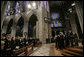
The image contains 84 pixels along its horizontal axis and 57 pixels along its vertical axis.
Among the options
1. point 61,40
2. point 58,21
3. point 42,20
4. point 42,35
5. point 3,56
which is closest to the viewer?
point 3,56

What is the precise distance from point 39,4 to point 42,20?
4338 millimetres

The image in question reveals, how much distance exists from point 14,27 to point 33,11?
6.65m

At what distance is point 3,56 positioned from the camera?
208 cm

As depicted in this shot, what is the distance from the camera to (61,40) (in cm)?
425

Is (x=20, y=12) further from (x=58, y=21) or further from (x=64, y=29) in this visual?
(x=64, y=29)

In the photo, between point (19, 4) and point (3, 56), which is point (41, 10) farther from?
point (3, 56)

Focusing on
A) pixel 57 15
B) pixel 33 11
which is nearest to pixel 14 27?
pixel 33 11

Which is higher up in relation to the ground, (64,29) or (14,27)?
(14,27)

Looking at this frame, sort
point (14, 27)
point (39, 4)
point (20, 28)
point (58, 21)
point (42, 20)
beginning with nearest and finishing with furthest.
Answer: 1. point (42, 20)
2. point (39, 4)
3. point (14, 27)
4. point (20, 28)
5. point (58, 21)

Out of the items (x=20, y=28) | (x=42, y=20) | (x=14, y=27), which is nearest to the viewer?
(x=42, y=20)

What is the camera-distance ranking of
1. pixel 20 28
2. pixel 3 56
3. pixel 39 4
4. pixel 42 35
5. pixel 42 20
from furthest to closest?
pixel 20 28 → pixel 39 4 → pixel 42 20 → pixel 42 35 → pixel 3 56

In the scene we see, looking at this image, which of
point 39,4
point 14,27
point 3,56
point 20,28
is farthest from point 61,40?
point 20,28

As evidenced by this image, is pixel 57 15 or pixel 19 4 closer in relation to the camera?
pixel 19 4

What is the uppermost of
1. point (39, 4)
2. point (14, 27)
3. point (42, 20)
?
point (39, 4)
